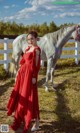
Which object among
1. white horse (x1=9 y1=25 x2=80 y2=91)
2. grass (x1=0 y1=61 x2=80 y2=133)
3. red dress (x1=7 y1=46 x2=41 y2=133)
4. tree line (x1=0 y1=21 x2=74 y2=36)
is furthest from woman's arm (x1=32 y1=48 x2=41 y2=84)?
tree line (x1=0 y1=21 x2=74 y2=36)

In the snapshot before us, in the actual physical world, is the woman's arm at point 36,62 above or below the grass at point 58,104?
above

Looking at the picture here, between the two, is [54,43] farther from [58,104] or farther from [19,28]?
[19,28]

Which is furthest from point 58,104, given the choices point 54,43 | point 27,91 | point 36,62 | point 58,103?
point 36,62

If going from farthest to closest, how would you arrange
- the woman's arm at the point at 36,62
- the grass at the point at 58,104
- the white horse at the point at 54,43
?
the white horse at the point at 54,43 < the grass at the point at 58,104 < the woman's arm at the point at 36,62

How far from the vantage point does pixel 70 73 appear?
1312 centimetres

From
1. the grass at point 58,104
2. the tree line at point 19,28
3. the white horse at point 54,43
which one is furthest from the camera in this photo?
the tree line at point 19,28

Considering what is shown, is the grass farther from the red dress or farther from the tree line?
the tree line

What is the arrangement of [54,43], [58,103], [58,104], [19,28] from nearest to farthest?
[58,104]
[58,103]
[54,43]
[19,28]

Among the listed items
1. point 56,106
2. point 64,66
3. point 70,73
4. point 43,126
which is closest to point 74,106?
point 56,106

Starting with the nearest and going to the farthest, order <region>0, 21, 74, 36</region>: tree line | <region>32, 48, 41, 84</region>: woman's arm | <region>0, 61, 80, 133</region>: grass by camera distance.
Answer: <region>32, 48, 41, 84</region>: woman's arm, <region>0, 61, 80, 133</region>: grass, <region>0, 21, 74, 36</region>: tree line

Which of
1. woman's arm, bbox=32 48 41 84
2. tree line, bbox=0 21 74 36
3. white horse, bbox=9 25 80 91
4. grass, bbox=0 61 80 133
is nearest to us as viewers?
woman's arm, bbox=32 48 41 84

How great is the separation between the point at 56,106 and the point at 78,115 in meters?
0.86

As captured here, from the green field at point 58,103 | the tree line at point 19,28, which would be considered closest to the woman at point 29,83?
the green field at point 58,103

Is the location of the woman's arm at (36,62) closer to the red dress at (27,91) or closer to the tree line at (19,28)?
the red dress at (27,91)
